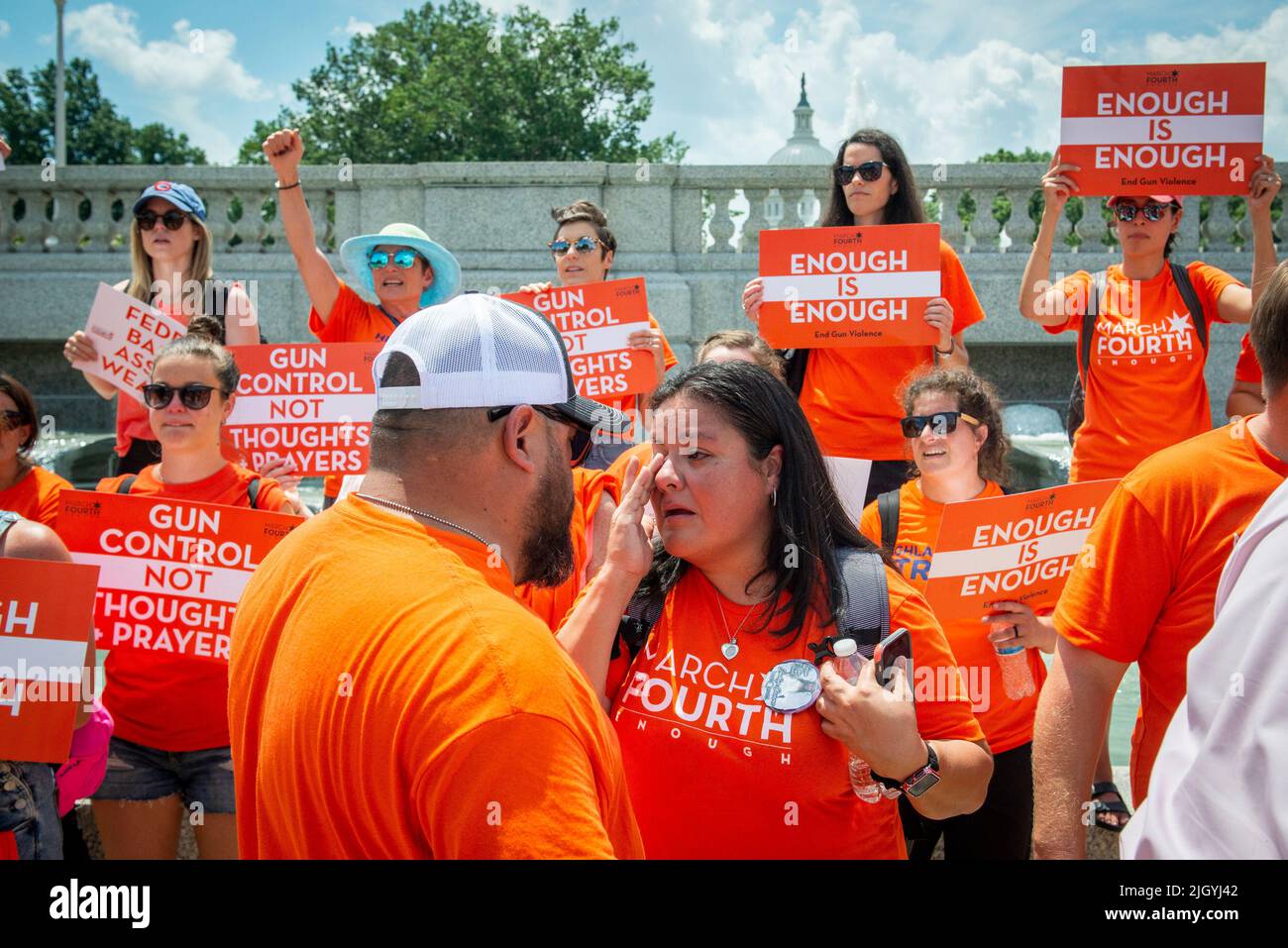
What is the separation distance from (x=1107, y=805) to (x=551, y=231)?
9741 mm

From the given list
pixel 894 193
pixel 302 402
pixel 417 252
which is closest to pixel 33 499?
pixel 302 402

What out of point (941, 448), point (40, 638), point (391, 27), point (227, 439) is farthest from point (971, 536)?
point (391, 27)

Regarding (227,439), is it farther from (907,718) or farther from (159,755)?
(907,718)

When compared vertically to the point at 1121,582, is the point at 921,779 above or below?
below

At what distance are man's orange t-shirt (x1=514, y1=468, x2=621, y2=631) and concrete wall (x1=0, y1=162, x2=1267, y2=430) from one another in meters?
8.74

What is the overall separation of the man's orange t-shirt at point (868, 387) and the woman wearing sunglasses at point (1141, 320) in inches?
14.2

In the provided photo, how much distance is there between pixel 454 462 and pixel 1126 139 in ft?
15.5

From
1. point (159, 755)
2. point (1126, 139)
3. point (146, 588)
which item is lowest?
point (159, 755)

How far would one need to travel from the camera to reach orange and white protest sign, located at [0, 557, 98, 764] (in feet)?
9.87

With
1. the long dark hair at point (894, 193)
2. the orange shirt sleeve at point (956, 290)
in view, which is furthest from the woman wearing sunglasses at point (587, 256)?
the orange shirt sleeve at point (956, 290)

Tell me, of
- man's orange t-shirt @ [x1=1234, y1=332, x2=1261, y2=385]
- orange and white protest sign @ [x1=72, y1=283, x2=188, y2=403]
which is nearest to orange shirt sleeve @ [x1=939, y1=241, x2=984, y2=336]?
man's orange t-shirt @ [x1=1234, y1=332, x2=1261, y2=385]

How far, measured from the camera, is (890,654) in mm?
2500

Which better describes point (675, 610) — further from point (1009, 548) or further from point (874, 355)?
point (874, 355)

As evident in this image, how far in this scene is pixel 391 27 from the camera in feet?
173
